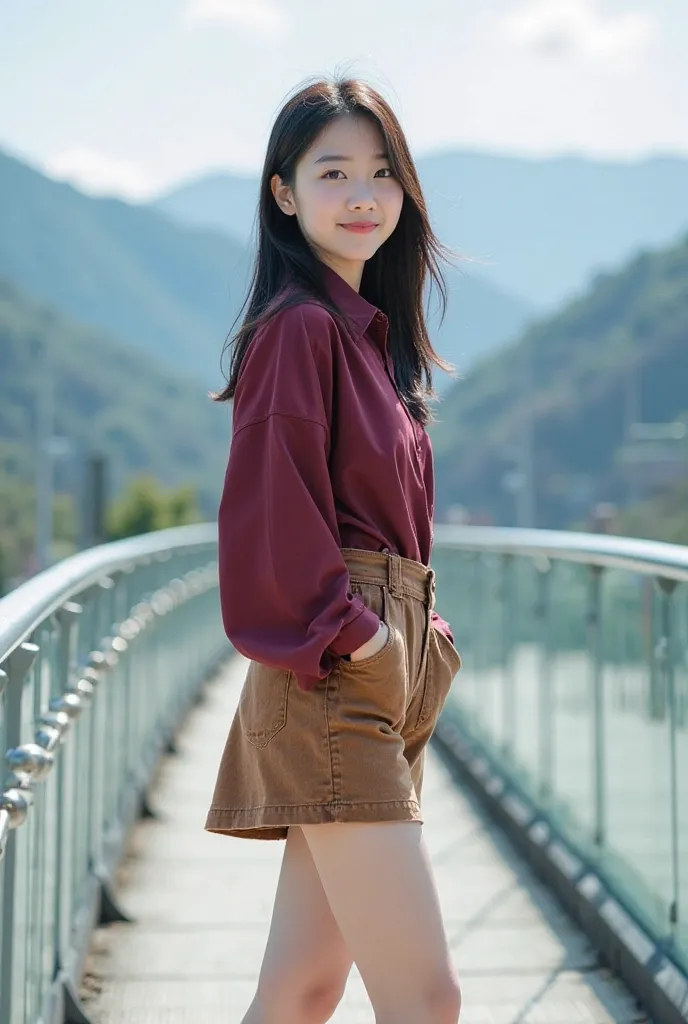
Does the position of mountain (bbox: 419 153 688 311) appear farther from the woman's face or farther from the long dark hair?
the woman's face

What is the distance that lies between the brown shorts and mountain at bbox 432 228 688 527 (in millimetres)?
47645

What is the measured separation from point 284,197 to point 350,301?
8.8 inches

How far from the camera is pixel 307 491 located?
212 centimetres

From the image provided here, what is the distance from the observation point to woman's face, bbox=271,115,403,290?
2.37 meters

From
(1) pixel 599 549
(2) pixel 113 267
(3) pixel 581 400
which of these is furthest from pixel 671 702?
(2) pixel 113 267

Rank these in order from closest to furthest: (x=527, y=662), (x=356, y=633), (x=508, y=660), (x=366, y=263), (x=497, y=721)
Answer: (x=356, y=633) → (x=366, y=263) → (x=527, y=662) → (x=508, y=660) → (x=497, y=721)

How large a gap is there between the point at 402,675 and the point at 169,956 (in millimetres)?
2341

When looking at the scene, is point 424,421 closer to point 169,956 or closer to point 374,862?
point 374,862

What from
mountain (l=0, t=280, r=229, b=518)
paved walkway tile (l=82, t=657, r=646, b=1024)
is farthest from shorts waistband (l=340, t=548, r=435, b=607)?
mountain (l=0, t=280, r=229, b=518)

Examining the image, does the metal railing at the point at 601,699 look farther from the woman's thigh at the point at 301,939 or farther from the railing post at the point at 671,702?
the woman's thigh at the point at 301,939

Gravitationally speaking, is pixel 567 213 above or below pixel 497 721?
above

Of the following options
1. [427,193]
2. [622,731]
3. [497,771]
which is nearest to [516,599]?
[497,771]

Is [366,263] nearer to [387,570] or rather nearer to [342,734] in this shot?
[387,570]

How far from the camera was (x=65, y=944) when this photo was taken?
145 inches
